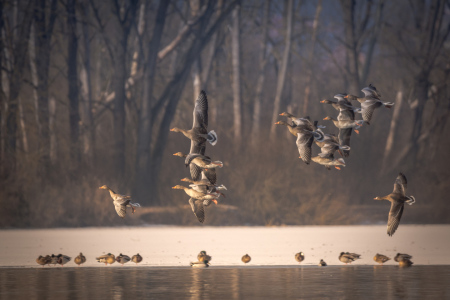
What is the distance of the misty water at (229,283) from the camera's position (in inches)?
444

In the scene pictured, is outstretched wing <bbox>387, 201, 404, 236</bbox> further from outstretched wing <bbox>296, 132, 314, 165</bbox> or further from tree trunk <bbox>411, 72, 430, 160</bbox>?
tree trunk <bbox>411, 72, 430, 160</bbox>

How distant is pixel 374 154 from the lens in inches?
1151

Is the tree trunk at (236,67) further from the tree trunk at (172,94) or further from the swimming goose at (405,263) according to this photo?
the swimming goose at (405,263)

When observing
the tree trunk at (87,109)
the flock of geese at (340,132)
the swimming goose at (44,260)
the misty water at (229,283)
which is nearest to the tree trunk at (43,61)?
the tree trunk at (87,109)

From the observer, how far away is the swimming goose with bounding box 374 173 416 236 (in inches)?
433

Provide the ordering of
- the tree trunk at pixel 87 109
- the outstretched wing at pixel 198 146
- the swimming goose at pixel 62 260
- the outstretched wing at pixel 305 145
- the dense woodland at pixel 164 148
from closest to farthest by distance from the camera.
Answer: the outstretched wing at pixel 305 145 < the outstretched wing at pixel 198 146 < the swimming goose at pixel 62 260 < the dense woodland at pixel 164 148 < the tree trunk at pixel 87 109

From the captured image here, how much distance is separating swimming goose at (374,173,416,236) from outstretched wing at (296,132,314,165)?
5.19 feet

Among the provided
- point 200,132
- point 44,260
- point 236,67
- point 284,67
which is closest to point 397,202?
point 200,132

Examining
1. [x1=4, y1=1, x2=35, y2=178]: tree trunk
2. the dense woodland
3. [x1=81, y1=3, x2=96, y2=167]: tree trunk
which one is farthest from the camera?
[x1=81, y1=3, x2=96, y2=167]: tree trunk

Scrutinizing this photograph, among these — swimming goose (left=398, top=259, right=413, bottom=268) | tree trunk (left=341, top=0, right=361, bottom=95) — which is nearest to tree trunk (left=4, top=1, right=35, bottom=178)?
tree trunk (left=341, top=0, right=361, bottom=95)

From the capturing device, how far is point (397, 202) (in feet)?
37.4

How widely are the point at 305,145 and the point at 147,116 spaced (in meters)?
18.8

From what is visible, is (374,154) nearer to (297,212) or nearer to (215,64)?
(297,212)

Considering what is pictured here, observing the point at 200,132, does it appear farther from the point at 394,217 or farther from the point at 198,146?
the point at 394,217
